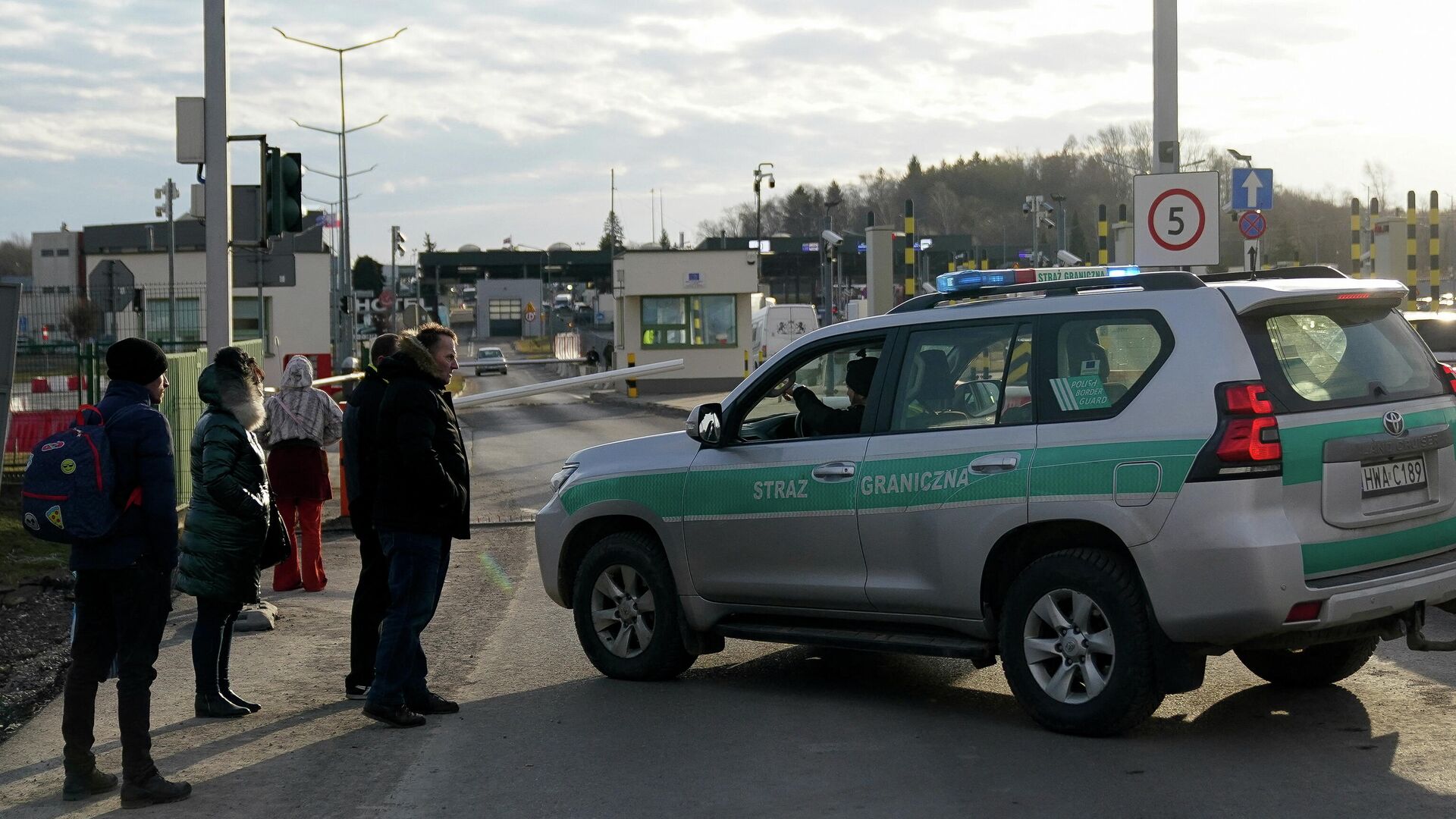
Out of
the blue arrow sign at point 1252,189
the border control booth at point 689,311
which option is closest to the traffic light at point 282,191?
the blue arrow sign at point 1252,189

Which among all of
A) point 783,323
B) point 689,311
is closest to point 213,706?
point 689,311

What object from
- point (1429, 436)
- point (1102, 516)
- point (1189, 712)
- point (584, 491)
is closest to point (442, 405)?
point (584, 491)

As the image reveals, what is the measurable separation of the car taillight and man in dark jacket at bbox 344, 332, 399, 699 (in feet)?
12.7

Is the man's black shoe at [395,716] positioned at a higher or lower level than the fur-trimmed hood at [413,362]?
lower

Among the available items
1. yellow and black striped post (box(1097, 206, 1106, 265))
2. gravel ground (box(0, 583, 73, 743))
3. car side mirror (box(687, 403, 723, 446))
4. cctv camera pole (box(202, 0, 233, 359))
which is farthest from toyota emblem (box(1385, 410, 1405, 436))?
yellow and black striped post (box(1097, 206, 1106, 265))

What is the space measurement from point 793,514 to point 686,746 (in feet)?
4.22

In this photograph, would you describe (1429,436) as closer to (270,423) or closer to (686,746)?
(686,746)

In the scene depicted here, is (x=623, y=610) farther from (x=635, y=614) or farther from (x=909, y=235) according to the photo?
(x=909, y=235)

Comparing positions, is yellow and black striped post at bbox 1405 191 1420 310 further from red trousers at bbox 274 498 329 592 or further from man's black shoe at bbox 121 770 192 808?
man's black shoe at bbox 121 770 192 808

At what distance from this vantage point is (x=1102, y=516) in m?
6.01

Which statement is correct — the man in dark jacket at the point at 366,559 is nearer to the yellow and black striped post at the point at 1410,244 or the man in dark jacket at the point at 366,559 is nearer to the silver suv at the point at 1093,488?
the silver suv at the point at 1093,488

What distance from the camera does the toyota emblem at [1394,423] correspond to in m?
6.06

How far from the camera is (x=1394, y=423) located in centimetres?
607

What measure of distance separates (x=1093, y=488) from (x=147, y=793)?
12.6ft
